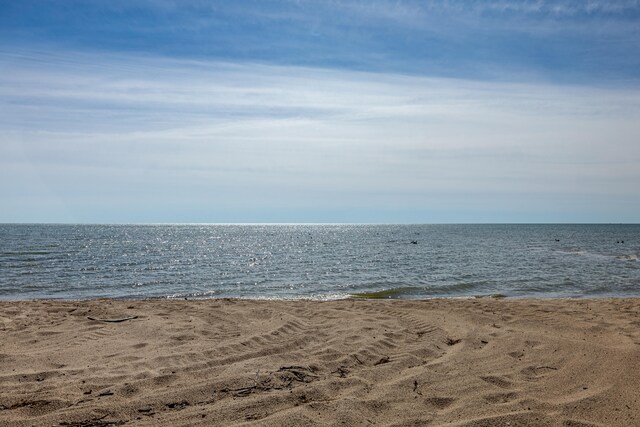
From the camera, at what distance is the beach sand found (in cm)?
522

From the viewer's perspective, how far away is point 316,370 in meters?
6.70

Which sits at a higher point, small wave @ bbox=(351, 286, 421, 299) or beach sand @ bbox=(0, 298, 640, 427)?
beach sand @ bbox=(0, 298, 640, 427)

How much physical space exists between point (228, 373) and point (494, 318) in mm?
7420

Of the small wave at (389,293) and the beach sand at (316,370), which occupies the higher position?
the beach sand at (316,370)

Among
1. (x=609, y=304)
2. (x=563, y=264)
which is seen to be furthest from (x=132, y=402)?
(x=563, y=264)

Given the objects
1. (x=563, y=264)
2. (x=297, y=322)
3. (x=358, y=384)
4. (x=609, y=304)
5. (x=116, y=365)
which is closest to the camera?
(x=358, y=384)

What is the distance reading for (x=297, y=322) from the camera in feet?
33.6

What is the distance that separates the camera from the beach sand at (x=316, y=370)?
17.1ft

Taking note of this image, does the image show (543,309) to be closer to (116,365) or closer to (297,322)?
(297,322)

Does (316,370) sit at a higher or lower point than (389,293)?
higher

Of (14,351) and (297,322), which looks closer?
(14,351)

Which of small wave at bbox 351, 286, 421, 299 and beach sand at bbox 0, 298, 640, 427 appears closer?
beach sand at bbox 0, 298, 640, 427

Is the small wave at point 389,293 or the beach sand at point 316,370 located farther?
the small wave at point 389,293

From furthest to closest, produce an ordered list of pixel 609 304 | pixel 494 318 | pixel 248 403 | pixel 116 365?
pixel 609 304 → pixel 494 318 → pixel 116 365 → pixel 248 403
